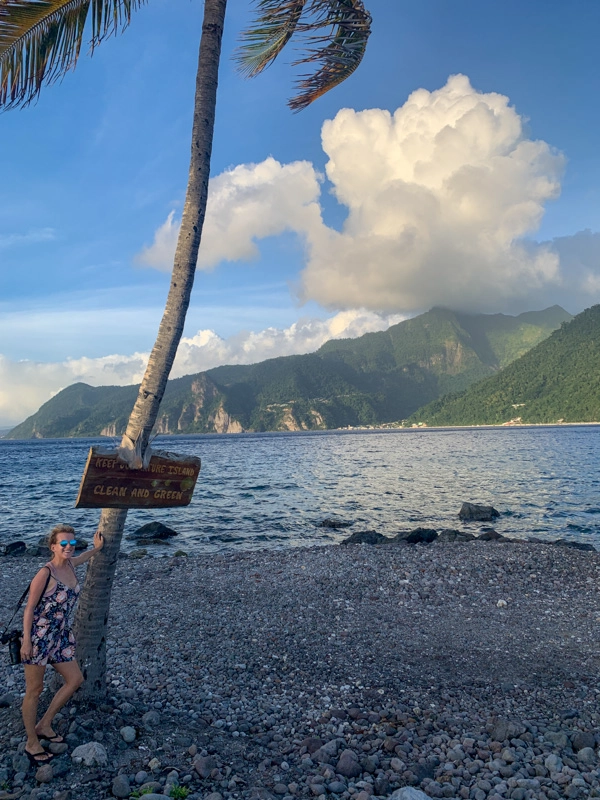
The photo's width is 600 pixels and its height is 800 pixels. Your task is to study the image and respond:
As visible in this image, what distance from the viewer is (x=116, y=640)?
30.1 ft

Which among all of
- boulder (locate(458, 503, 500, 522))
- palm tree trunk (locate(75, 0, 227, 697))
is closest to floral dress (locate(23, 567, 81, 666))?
palm tree trunk (locate(75, 0, 227, 697))

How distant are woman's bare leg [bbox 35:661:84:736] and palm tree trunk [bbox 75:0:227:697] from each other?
49 centimetres

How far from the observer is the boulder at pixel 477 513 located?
2500cm

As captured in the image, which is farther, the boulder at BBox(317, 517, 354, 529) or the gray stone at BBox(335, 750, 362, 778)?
the boulder at BBox(317, 517, 354, 529)

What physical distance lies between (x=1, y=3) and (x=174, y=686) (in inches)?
330

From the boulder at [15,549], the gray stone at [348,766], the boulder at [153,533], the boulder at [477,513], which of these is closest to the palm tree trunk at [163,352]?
the gray stone at [348,766]

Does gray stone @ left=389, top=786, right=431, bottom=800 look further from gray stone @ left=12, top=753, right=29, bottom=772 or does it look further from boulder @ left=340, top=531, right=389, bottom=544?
boulder @ left=340, top=531, right=389, bottom=544

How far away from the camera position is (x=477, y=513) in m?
25.2

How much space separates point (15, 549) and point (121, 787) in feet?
57.1

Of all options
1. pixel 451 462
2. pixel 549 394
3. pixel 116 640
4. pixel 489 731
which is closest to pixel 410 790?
pixel 489 731

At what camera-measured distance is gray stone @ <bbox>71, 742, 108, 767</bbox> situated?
5.02m

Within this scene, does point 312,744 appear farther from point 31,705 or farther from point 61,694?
point 31,705

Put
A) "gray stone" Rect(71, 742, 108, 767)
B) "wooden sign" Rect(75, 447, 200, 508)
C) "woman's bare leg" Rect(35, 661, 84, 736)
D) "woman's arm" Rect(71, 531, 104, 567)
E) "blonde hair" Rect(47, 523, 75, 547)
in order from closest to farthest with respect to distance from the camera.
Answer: "wooden sign" Rect(75, 447, 200, 508) < "gray stone" Rect(71, 742, 108, 767) < "woman's bare leg" Rect(35, 661, 84, 736) < "blonde hair" Rect(47, 523, 75, 547) < "woman's arm" Rect(71, 531, 104, 567)

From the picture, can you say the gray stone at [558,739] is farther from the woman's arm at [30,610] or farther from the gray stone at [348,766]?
the woman's arm at [30,610]
